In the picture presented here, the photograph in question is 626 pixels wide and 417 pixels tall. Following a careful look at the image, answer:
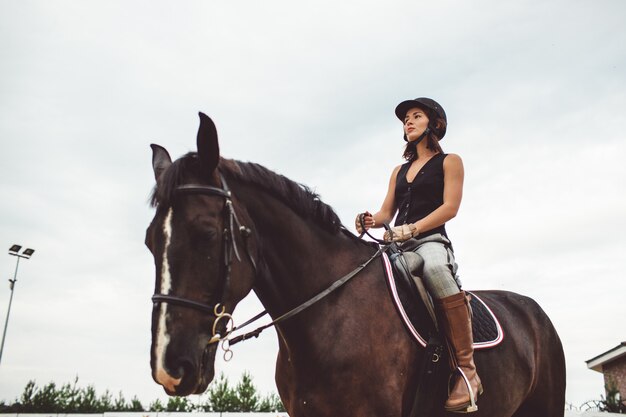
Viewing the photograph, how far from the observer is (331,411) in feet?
11.2

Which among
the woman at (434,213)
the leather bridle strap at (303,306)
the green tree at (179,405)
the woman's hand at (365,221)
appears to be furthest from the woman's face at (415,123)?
the green tree at (179,405)

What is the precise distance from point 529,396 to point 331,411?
3309 mm

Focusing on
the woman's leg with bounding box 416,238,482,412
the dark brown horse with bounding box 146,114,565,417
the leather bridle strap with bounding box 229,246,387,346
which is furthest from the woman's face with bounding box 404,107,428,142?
the leather bridle strap with bounding box 229,246,387,346

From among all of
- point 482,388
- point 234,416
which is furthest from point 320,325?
point 234,416

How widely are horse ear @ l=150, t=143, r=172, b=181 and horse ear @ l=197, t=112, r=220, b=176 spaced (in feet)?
1.67

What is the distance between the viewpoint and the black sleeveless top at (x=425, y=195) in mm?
4816

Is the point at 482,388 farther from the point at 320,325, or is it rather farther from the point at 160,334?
the point at 160,334

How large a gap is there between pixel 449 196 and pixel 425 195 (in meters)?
0.26

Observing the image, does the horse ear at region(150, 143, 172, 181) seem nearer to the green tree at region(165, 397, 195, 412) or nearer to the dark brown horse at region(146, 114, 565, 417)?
the dark brown horse at region(146, 114, 565, 417)

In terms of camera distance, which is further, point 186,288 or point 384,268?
point 384,268

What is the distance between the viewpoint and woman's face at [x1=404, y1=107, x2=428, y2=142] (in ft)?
16.8

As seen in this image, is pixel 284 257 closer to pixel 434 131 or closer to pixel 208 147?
pixel 208 147

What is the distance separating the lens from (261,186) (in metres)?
3.83

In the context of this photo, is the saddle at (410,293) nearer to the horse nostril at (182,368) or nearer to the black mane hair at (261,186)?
the black mane hair at (261,186)
